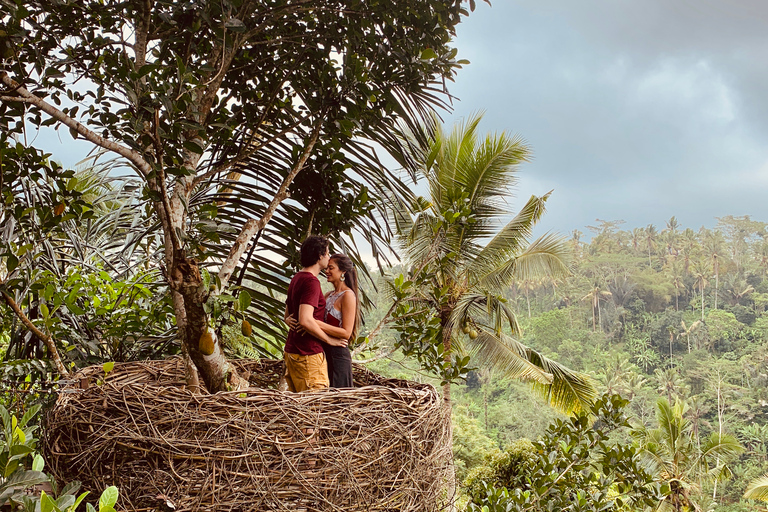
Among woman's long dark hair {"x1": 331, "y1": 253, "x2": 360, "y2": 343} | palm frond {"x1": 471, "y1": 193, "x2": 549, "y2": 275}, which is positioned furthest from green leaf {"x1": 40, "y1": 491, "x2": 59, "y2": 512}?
palm frond {"x1": 471, "y1": 193, "x2": 549, "y2": 275}

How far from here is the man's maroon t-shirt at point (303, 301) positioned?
225cm

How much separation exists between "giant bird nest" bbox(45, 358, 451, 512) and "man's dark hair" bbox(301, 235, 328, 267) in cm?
72

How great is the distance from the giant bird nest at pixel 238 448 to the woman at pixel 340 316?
58cm

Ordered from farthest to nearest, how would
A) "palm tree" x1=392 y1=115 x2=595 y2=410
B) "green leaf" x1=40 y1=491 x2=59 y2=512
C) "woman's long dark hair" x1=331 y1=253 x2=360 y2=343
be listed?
1. "palm tree" x1=392 y1=115 x2=595 y2=410
2. "woman's long dark hair" x1=331 y1=253 x2=360 y2=343
3. "green leaf" x1=40 y1=491 x2=59 y2=512

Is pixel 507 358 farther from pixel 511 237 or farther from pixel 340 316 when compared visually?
pixel 340 316

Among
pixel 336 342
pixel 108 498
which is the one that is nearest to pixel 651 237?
pixel 336 342

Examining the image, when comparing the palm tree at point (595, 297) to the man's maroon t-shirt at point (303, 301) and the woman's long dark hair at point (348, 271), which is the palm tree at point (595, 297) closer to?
the woman's long dark hair at point (348, 271)

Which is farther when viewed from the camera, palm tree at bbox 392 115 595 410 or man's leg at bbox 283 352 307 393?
palm tree at bbox 392 115 595 410

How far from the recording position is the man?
2264mm

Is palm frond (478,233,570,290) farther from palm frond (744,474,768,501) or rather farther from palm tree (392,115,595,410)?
palm frond (744,474,768,501)

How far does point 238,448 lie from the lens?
1.60 m

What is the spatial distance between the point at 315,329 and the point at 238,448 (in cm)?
67

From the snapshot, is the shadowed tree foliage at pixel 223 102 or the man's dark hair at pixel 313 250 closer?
the shadowed tree foliage at pixel 223 102

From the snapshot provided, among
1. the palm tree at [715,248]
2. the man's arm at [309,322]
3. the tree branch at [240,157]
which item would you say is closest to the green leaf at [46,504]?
the man's arm at [309,322]
